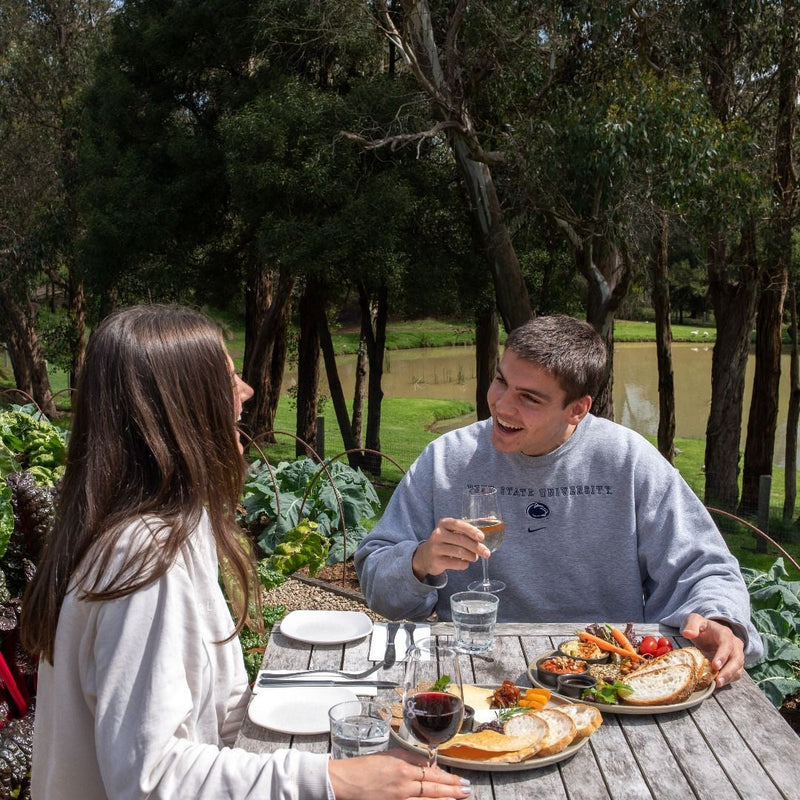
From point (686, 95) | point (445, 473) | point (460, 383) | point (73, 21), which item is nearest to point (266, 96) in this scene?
point (686, 95)

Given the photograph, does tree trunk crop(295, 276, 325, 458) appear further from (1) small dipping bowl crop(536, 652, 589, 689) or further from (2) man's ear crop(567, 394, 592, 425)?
(1) small dipping bowl crop(536, 652, 589, 689)

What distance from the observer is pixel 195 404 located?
1693 millimetres

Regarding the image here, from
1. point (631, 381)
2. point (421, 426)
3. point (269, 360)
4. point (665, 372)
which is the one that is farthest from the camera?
point (631, 381)

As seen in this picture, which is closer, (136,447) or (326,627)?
(136,447)

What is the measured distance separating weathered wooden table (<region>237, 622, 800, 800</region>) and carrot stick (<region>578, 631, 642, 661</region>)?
16 cm

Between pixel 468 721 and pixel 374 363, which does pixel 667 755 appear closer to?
pixel 468 721

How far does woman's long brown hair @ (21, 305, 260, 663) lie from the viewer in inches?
62.8

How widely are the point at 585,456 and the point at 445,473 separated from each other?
0.44 metres

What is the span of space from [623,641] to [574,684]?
0.27m

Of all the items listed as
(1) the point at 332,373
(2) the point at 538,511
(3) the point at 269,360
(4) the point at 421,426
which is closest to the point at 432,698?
(2) the point at 538,511

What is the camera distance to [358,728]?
1704mm

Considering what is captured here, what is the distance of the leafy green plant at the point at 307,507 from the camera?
254 inches

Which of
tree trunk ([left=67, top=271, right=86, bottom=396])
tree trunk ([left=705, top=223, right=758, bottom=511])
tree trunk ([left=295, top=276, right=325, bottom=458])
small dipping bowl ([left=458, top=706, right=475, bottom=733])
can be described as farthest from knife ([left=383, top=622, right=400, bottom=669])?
tree trunk ([left=67, top=271, right=86, bottom=396])

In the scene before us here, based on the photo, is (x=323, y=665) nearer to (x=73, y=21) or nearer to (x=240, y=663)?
(x=240, y=663)
